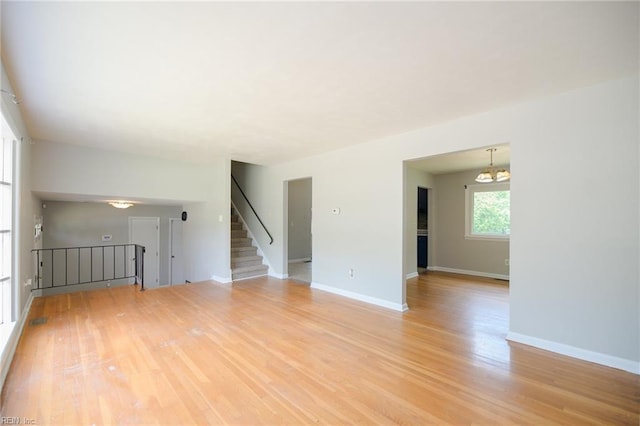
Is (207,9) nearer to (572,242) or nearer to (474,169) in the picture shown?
(572,242)

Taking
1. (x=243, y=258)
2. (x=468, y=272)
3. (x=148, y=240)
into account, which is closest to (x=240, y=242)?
(x=243, y=258)

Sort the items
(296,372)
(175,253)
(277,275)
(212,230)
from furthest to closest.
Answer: (175,253)
(277,275)
(212,230)
(296,372)

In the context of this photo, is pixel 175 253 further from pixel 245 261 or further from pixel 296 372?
pixel 296 372

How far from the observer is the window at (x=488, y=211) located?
637cm

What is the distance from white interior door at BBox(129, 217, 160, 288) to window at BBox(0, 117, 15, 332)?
5.20 metres

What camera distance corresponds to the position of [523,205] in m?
3.00

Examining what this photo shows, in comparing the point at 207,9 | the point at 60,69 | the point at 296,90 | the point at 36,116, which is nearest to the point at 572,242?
the point at 296,90

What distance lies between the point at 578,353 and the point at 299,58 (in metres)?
3.74

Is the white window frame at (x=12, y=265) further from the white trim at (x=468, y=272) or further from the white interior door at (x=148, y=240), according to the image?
the white trim at (x=468, y=272)

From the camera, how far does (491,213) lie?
21.6 feet

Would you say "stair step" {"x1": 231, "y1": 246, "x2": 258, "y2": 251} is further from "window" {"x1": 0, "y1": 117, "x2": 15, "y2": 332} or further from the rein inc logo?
the rein inc logo

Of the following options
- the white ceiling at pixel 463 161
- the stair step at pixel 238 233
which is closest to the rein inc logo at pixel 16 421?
the white ceiling at pixel 463 161

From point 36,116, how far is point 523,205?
5.73 metres

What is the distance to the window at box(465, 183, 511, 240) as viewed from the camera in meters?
6.37
